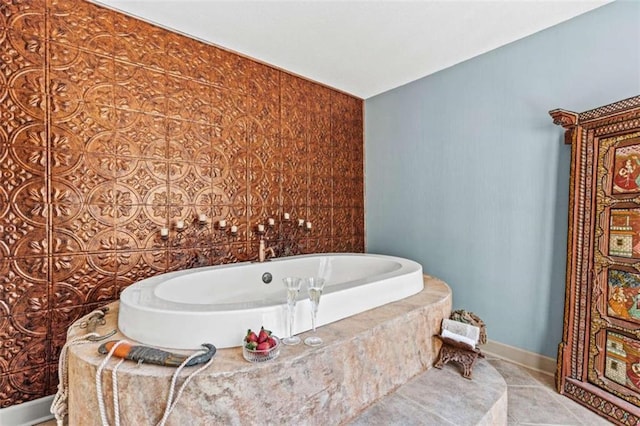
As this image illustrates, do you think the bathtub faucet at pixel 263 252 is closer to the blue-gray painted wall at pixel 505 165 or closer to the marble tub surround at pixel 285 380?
the marble tub surround at pixel 285 380

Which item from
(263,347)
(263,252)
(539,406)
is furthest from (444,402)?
(263,252)

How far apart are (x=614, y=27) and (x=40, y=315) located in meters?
3.84

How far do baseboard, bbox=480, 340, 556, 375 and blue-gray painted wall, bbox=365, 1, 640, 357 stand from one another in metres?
0.04

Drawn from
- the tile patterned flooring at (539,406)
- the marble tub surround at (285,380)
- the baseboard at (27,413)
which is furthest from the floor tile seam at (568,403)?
the baseboard at (27,413)

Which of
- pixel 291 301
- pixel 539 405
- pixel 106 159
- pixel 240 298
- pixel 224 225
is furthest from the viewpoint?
pixel 224 225

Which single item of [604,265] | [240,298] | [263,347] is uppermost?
[604,265]

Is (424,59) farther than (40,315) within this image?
Yes

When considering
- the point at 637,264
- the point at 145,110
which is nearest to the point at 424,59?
the point at 637,264

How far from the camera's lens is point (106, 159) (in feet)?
6.57

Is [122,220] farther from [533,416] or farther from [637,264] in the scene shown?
[637,264]

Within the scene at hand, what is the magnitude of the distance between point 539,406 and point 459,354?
2.07ft

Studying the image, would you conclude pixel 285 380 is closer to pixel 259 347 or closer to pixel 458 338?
pixel 259 347

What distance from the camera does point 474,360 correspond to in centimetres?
171

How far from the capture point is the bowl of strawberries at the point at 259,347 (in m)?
1.16
